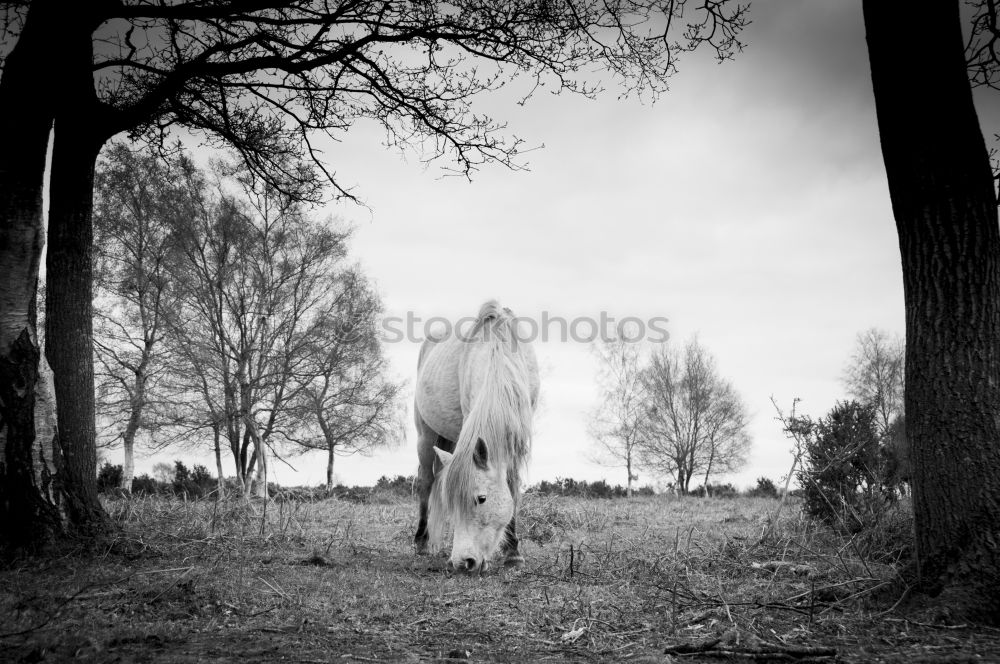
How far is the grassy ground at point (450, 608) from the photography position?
3.15 metres

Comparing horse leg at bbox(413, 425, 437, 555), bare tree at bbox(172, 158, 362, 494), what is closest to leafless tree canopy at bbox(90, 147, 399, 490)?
bare tree at bbox(172, 158, 362, 494)

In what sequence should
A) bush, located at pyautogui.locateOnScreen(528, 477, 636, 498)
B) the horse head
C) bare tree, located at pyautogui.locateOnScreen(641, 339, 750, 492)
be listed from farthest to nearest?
1. bare tree, located at pyautogui.locateOnScreen(641, 339, 750, 492)
2. bush, located at pyautogui.locateOnScreen(528, 477, 636, 498)
3. the horse head

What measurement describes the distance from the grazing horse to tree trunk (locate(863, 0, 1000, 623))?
307 centimetres

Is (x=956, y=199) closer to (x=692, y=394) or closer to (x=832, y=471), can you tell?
(x=832, y=471)

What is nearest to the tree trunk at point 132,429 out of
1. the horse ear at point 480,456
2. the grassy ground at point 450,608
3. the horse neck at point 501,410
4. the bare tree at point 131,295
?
the bare tree at point 131,295

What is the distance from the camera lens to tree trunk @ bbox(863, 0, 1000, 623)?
3.86 meters

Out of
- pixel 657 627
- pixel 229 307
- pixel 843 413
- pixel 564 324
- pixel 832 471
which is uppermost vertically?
pixel 229 307

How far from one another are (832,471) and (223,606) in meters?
7.11

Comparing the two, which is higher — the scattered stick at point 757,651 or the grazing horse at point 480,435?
the grazing horse at point 480,435

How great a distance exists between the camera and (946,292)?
402 cm

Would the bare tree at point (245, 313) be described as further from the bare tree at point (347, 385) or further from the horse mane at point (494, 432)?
the horse mane at point (494, 432)

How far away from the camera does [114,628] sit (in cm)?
335

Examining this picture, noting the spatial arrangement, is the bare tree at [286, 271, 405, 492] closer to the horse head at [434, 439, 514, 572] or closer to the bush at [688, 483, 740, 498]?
the bush at [688, 483, 740, 498]

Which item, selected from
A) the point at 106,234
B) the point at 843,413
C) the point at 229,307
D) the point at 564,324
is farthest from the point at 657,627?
the point at 106,234
